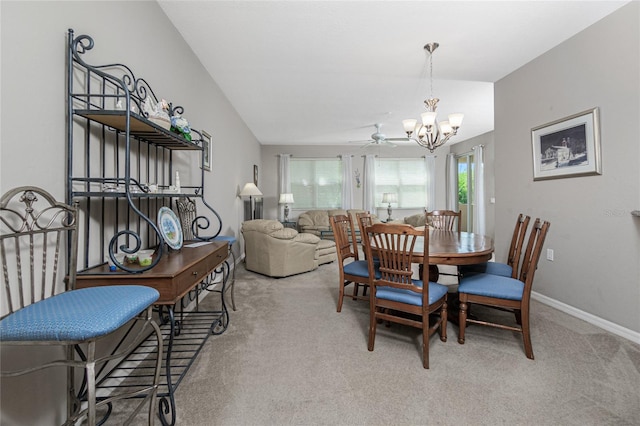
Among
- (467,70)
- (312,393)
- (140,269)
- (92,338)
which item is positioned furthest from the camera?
(467,70)

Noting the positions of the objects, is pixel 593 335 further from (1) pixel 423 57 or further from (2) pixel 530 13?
(1) pixel 423 57

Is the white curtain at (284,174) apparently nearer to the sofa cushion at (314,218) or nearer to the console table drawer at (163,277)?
the sofa cushion at (314,218)

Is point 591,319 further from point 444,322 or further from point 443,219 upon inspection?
point 443,219

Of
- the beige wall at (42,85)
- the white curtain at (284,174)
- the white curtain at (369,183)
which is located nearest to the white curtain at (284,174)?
the white curtain at (284,174)

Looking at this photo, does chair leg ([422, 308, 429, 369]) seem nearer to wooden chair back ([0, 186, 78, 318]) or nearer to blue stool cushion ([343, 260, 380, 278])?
blue stool cushion ([343, 260, 380, 278])

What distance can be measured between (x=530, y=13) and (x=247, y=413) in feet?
11.3

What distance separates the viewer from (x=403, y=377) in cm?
177

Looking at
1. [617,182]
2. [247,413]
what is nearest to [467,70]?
[617,182]

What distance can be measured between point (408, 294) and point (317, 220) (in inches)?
213

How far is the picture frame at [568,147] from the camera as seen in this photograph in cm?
252

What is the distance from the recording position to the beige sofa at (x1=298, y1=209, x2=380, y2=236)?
7.04 metres

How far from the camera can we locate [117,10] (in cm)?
172

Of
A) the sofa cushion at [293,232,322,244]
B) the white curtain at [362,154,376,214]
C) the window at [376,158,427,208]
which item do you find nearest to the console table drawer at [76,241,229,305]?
the sofa cushion at [293,232,322,244]

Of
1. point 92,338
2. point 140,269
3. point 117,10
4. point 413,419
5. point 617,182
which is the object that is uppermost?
point 117,10
